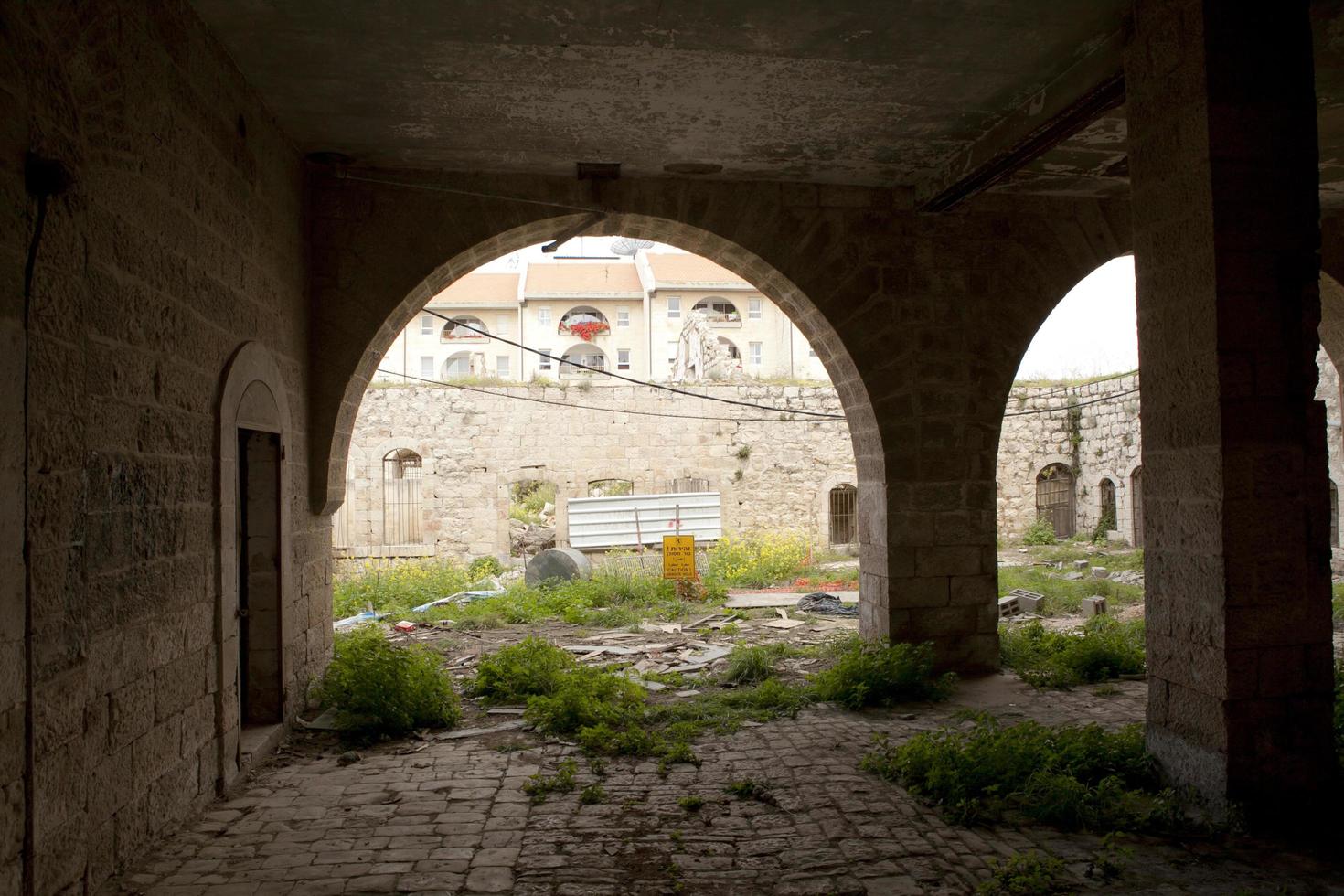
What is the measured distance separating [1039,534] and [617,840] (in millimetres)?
14414

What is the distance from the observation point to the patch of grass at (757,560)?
13359mm

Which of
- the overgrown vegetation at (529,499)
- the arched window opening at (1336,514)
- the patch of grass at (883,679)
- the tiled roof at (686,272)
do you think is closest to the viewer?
the patch of grass at (883,679)

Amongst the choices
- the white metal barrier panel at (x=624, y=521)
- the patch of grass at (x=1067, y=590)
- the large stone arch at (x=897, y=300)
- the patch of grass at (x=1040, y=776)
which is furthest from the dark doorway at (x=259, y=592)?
the white metal barrier panel at (x=624, y=521)

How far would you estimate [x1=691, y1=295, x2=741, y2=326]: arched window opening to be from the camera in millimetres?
34219

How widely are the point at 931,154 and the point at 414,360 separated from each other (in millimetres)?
33416

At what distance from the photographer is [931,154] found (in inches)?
254

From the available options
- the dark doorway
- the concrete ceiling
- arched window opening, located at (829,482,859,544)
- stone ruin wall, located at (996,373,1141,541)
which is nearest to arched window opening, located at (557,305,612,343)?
arched window opening, located at (829,482,859,544)

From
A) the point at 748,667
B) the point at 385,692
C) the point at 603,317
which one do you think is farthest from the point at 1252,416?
the point at 603,317

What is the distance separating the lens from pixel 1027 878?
3.35 m

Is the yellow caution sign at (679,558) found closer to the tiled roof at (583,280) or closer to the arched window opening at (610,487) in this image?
the arched window opening at (610,487)

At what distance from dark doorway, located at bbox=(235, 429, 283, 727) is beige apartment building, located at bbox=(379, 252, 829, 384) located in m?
28.5

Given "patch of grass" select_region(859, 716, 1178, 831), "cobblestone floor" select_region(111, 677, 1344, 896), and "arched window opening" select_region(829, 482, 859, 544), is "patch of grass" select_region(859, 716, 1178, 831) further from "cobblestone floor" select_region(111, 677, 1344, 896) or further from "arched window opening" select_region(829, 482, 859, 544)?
"arched window opening" select_region(829, 482, 859, 544)

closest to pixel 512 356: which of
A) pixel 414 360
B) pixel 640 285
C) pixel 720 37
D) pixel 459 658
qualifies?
pixel 414 360

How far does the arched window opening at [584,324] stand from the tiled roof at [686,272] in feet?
10.0
